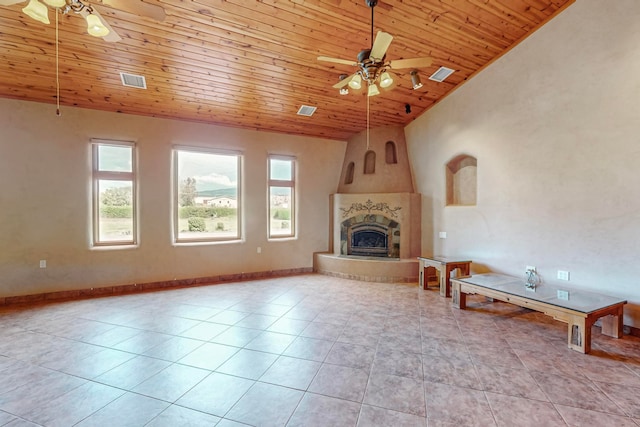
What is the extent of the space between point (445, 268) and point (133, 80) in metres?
5.31

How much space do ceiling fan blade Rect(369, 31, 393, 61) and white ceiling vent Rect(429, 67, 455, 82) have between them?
2.12 m

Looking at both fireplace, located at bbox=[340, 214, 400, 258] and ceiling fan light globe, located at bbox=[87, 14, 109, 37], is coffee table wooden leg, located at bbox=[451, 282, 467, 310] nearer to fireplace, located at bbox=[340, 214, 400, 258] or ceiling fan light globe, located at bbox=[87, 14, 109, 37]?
fireplace, located at bbox=[340, 214, 400, 258]

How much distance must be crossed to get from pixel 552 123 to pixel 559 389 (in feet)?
10.4

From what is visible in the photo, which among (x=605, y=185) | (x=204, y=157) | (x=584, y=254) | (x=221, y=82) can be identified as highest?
(x=221, y=82)

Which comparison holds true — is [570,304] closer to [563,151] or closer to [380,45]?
[563,151]

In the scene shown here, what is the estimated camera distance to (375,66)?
9.75 feet

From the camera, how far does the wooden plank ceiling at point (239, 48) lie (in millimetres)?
3213

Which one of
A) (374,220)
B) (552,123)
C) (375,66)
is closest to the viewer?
(375,66)

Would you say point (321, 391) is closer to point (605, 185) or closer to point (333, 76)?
point (605, 185)

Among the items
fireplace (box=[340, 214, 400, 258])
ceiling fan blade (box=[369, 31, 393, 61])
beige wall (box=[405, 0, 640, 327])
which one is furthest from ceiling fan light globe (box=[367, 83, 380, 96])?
fireplace (box=[340, 214, 400, 258])

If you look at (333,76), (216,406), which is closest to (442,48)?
(333,76)

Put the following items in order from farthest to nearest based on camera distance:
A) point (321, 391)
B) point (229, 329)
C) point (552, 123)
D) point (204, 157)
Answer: point (204, 157) → point (552, 123) → point (229, 329) → point (321, 391)

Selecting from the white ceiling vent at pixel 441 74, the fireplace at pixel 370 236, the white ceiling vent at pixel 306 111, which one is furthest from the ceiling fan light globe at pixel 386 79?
the fireplace at pixel 370 236

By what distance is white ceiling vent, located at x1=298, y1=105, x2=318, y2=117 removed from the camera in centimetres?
521
